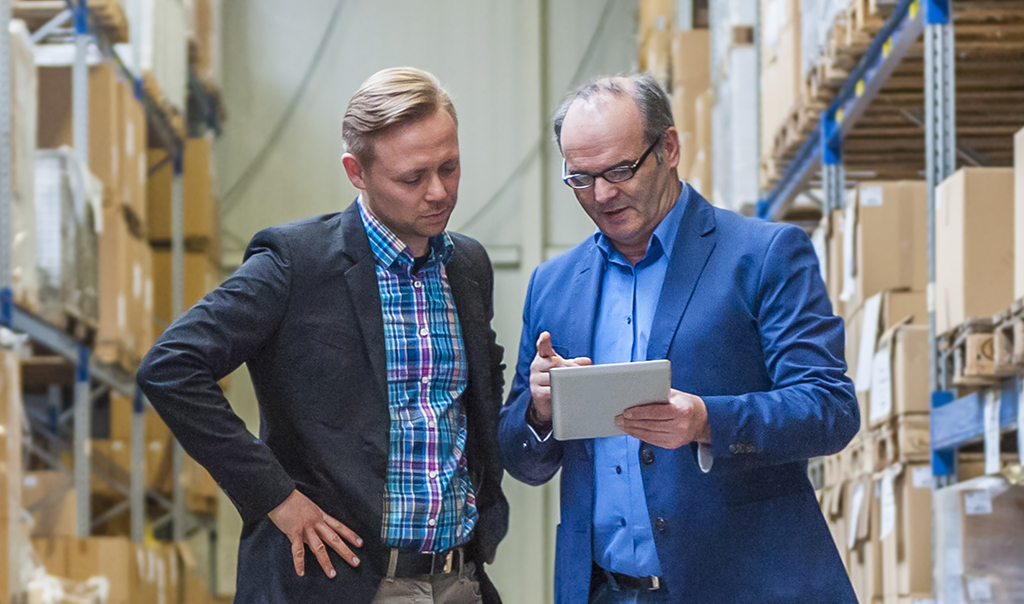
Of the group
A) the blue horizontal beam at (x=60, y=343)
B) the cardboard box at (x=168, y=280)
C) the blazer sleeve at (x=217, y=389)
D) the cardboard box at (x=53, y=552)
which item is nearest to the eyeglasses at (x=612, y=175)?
the blazer sleeve at (x=217, y=389)

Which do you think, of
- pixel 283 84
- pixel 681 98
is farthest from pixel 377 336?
pixel 283 84

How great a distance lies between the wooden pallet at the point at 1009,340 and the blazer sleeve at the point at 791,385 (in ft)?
4.91

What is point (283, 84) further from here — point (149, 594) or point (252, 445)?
point (252, 445)

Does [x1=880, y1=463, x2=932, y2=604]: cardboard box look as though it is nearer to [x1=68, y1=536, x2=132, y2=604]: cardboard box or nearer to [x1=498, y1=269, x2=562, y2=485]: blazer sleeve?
[x1=498, y1=269, x2=562, y2=485]: blazer sleeve

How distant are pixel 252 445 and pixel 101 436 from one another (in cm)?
884

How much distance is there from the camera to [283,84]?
12.9 metres

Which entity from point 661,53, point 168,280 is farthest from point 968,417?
point 168,280

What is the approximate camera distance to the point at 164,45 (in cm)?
987

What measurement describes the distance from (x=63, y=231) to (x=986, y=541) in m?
5.09

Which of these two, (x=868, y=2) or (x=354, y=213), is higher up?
(x=868, y=2)

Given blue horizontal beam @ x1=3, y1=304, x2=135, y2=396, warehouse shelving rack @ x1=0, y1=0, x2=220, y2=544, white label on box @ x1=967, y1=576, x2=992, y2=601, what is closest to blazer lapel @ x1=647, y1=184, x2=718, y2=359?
white label on box @ x1=967, y1=576, x2=992, y2=601

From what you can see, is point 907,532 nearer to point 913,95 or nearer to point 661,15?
point 913,95

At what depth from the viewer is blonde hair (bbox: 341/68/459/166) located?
8.86ft

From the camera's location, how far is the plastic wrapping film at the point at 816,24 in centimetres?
600
